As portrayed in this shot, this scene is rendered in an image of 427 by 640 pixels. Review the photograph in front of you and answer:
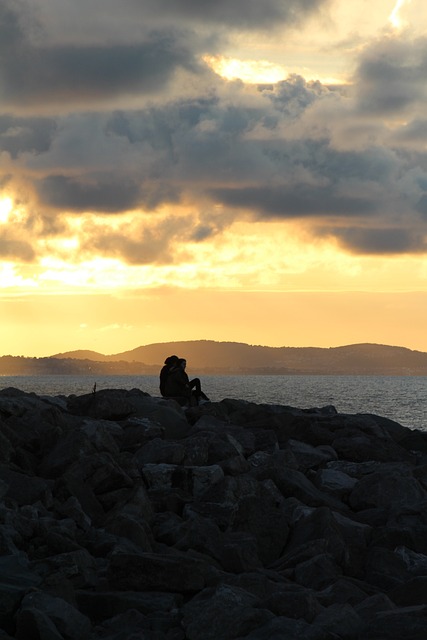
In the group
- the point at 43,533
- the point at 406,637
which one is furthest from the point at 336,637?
the point at 43,533

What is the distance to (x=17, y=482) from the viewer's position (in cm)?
1282

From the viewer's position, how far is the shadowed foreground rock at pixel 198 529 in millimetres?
9016

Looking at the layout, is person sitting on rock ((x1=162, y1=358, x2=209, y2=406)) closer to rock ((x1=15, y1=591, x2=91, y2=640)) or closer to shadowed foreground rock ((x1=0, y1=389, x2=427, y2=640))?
shadowed foreground rock ((x1=0, y1=389, x2=427, y2=640))

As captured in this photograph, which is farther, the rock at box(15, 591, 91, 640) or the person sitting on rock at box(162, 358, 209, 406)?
the person sitting on rock at box(162, 358, 209, 406)

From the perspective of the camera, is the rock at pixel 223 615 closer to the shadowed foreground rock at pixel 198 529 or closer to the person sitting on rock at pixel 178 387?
the shadowed foreground rock at pixel 198 529

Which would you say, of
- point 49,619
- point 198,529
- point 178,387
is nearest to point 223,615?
Answer: point 49,619

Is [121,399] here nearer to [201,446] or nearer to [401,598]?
[201,446]

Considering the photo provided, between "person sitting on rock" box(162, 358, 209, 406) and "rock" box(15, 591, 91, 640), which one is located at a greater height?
"person sitting on rock" box(162, 358, 209, 406)

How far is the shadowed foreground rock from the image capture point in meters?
9.02

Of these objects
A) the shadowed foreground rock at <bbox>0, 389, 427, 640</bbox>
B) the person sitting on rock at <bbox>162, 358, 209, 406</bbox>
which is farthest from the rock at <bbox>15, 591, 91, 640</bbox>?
the person sitting on rock at <bbox>162, 358, 209, 406</bbox>

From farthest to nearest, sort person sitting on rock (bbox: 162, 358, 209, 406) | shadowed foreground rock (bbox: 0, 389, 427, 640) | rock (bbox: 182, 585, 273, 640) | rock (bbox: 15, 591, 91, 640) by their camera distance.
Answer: person sitting on rock (bbox: 162, 358, 209, 406), shadowed foreground rock (bbox: 0, 389, 427, 640), rock (bbox: 182, 585, 273, 640), rock (bbox: 15, 591, 91, 640)

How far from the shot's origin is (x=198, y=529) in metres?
11.5

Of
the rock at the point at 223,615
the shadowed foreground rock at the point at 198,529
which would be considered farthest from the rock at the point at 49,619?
the rock at the point at 223,615

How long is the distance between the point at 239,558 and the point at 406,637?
10.2 feet
